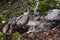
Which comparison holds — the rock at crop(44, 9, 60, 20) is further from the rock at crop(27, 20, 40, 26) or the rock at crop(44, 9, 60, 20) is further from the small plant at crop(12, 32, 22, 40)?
the small plant at crop(12, 32, 22, 40)

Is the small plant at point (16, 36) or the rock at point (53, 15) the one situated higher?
the rock at point (53, 15)

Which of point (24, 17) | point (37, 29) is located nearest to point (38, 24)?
point (37, 29)

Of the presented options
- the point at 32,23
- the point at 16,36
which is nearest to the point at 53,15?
the point at 32,23

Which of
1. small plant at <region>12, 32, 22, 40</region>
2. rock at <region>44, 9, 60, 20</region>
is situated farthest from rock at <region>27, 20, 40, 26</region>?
small plant at <region>12, 32, 22, 40</region>

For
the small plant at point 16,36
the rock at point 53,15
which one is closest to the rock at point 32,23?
the rock at point 53,15

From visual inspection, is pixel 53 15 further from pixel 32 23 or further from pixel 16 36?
pixel 16 36

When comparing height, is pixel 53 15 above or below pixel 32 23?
above

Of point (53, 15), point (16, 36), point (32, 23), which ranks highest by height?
point (53, 15)

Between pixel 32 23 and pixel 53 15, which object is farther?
pixel 32 23

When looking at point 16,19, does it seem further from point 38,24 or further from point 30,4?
point 30,4

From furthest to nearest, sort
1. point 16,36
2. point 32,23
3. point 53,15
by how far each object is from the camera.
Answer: point 32,23 → point 53,15 → point 16,36

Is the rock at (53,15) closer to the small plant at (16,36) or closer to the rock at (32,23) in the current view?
the rock at (32,23)
